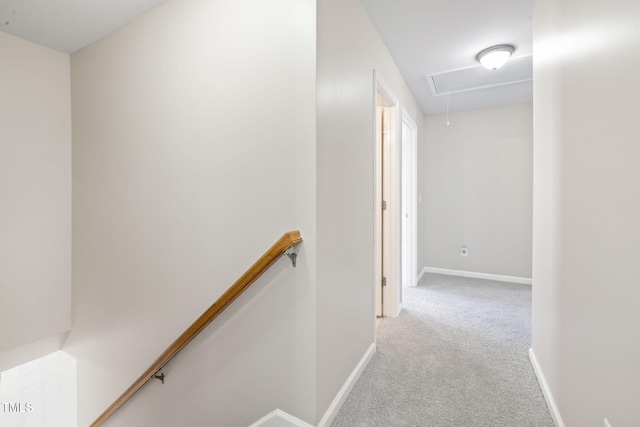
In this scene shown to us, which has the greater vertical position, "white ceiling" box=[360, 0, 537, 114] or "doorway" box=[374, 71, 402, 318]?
"white ceiling" box=[360, 0, 537, 114]

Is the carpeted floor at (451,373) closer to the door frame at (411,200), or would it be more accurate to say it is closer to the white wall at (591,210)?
the white wall at (591,210)

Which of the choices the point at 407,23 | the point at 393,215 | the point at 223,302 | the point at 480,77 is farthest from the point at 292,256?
the point at 480,77

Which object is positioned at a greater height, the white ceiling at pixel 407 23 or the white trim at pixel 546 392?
the white ceiling at pixel 407 23

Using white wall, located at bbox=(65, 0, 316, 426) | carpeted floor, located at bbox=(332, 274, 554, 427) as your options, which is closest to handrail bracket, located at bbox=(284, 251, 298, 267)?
white wall, located at bbox=(65, 0, 316, 426)

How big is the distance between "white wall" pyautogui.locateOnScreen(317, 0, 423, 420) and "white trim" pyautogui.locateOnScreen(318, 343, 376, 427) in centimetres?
4

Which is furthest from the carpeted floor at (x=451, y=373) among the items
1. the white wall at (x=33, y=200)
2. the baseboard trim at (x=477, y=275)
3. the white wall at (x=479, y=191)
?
the white wall at (x=33, y=200)

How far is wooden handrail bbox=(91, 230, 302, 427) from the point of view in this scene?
134 centimetres

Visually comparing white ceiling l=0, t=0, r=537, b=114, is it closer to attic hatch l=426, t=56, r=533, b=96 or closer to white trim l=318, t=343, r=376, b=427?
attic hatch l=426, t=56, r=533, b=96

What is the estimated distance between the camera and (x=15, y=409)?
274 centimetres

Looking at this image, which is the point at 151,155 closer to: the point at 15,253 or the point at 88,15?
the point at 88,15

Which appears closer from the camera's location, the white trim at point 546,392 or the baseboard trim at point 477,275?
the white trim at point 546,392

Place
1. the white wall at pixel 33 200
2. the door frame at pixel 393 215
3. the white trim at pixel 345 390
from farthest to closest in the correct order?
1. the door frame at pixel 393 215
2. the white wall at pixel 33 200
3. the white trim at pixel 345 390

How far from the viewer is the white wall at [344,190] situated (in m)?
1.40

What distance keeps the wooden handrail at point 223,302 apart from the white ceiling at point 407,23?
173 centimetres
